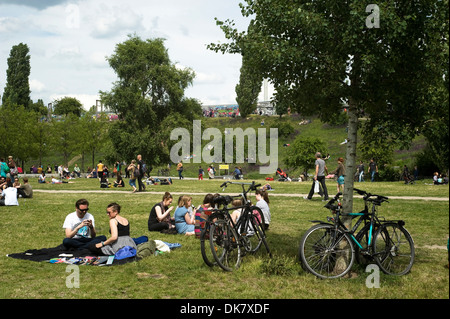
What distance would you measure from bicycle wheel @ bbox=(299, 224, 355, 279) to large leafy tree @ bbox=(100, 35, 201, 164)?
43.2 m

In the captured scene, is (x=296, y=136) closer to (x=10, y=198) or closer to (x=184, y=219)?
(x=10, y=198)

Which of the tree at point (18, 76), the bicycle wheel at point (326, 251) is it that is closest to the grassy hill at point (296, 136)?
the tree at point (18, 76)

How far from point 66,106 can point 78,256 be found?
411ft

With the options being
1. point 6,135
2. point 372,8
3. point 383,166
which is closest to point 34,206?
point 372,8

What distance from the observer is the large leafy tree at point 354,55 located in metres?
7.05

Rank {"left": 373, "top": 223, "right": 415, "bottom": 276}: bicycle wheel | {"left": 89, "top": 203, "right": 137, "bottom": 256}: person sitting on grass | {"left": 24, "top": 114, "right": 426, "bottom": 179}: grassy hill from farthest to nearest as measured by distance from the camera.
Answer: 1. {"left": 24, "top": 114, "right": 426, "bottom": 179}: grassy hill
2. {"left": 89, "top": 203, "right": 137, "bottom": 256}: person sitting on grass
3. {"left": 373, "top": 223, "right": 415, "bottom": 276}: bicycle wheel

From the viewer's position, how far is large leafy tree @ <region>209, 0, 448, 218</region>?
23.1 ft

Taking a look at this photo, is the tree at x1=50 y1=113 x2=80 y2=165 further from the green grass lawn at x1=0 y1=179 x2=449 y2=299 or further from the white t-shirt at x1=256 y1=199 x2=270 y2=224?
the white t-shirt at x1=256 y1=199 x2=270 y2=224

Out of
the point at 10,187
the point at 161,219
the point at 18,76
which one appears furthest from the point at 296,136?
the point at 161,219

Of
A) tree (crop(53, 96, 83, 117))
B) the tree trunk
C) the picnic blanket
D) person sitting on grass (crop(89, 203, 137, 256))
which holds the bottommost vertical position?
the picnic blanket

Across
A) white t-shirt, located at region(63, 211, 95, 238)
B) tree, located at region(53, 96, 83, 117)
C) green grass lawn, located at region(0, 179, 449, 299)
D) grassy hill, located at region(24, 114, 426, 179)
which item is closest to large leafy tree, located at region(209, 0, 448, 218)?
green grass lawn, located at region(0, 179, 449, 299)

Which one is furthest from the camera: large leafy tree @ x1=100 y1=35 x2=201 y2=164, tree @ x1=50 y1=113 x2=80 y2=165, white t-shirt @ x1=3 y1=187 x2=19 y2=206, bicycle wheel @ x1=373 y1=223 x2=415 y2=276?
tree @ x1=50 y1=113 x2=80 y2=165

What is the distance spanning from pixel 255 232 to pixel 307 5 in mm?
3977

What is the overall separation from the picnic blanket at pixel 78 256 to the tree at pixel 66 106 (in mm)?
121847
